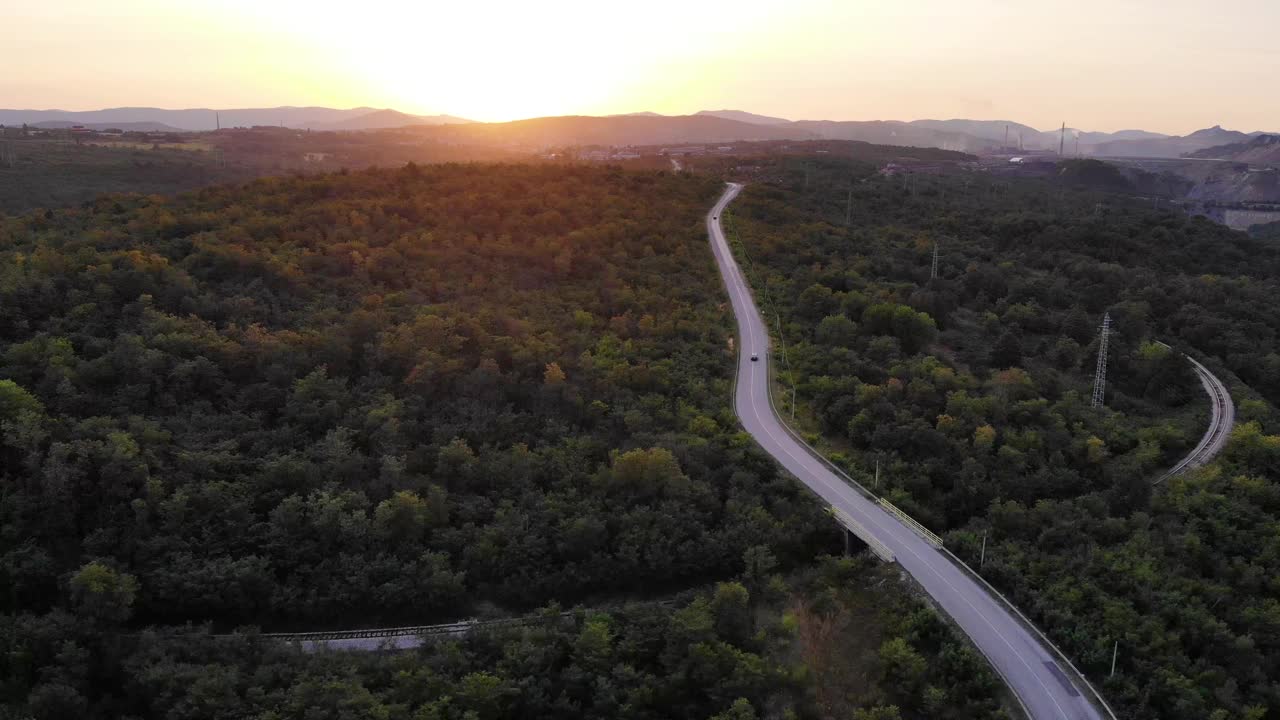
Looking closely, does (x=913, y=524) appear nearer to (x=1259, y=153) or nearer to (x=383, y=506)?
(x=383, y=506)

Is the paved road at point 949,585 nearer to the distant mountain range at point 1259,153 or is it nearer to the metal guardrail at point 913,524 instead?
the metal guardrail at point 913,524

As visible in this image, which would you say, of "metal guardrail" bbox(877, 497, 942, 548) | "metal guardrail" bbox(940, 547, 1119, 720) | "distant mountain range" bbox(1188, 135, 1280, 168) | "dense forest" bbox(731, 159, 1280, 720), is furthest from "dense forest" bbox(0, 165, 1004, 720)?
"distant mountain range" bbox(1188, 135, 1280, 168)

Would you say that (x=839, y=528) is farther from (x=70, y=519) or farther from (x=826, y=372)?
(x=70, y=519)

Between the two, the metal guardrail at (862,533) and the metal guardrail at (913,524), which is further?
the metal guardrail at (913,524)

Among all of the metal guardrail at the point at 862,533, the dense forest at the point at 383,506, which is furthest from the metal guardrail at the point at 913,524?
the dense forest at the point at 383,506

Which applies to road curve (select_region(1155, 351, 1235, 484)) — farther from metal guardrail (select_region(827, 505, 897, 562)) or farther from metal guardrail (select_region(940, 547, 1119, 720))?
metal guardrail (select_region(827, 505, 897, 562))

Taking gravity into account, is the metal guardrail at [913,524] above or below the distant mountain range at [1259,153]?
below
